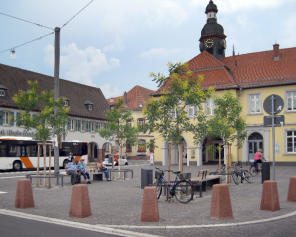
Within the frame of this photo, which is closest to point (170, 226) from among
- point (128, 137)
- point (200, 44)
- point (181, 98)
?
point (181, 98)

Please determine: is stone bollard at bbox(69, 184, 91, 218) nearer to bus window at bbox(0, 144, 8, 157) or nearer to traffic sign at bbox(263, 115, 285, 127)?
traffic sign at bbox(263, 115, 285, 127)

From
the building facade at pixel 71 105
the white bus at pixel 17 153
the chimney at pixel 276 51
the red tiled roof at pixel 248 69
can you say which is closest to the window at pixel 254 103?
the red tiled roof at pixel 248 69

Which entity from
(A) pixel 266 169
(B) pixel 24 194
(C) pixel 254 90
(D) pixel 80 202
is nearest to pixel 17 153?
(A) pixel 266 169

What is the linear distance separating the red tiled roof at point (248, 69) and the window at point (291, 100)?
1.14 m

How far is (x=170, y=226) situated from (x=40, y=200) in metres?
6.14

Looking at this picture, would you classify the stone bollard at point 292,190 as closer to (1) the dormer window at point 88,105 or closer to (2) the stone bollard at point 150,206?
(2) the stone bollard at point 150,206

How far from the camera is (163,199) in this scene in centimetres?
1331

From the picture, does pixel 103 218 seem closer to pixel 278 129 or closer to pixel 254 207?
pixel 254 207

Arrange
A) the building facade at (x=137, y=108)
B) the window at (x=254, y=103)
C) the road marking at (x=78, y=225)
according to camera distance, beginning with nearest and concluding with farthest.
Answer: the road marking at (x=78, y=225), the window at (x=254, y=103), the building facade at (x=137, y=108)

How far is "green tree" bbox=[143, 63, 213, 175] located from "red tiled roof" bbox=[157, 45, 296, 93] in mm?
21053

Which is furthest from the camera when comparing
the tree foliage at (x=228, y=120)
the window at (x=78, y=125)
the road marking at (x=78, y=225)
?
the window at (x=78, y=125)

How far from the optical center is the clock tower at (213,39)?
43406 millimetres

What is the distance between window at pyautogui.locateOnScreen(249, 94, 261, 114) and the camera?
120ft

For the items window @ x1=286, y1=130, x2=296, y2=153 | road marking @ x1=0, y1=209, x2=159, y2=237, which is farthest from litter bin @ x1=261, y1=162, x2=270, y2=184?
window @ x1=286, y1=130, x2=296, y2=153
